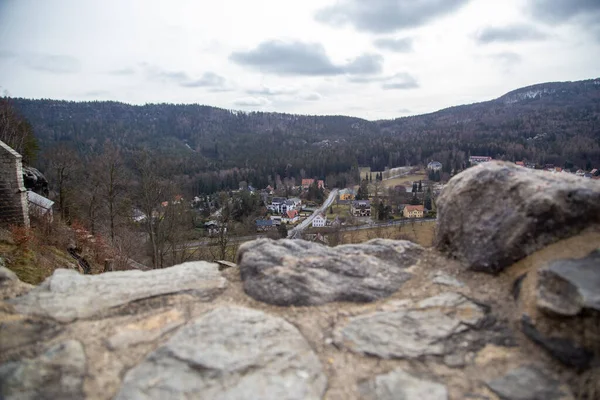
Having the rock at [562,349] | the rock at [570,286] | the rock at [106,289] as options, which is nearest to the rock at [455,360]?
the rock at [562,349]

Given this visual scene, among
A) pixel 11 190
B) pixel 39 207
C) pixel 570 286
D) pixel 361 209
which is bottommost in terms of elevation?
pixel 361 209

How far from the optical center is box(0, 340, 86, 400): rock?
2.45 m

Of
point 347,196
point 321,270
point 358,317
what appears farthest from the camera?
point 347,196

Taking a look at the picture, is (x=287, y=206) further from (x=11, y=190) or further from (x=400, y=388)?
(x=400, y=388)

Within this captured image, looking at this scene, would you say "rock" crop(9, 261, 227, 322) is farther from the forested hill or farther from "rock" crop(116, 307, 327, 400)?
the forested hill

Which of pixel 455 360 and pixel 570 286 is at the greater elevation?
pixel 570 286

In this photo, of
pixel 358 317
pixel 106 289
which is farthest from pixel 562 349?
pixel 106 289

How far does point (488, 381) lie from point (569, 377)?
0.58m

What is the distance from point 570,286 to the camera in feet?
9.30

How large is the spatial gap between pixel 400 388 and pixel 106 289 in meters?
3.07

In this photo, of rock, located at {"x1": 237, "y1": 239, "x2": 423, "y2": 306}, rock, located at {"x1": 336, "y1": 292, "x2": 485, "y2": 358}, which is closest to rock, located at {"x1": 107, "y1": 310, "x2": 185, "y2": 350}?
rock, located at {"x1": 237, "y1": 239, "x2": 423, "y2": 306}

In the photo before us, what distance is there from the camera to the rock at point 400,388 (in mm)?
2500

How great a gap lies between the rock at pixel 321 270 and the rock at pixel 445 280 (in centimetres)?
31

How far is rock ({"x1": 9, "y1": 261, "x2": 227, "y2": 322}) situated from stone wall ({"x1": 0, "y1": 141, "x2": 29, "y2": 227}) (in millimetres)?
10103
